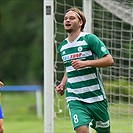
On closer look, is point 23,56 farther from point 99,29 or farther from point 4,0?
point 99,29

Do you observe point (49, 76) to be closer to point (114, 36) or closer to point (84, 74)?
point (84, 74)

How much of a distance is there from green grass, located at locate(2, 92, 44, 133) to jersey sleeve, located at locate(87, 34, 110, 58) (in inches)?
281

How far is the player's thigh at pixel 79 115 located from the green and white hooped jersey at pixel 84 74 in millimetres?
73

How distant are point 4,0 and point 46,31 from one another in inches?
1645

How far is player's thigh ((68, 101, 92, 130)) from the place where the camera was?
8.07 meters

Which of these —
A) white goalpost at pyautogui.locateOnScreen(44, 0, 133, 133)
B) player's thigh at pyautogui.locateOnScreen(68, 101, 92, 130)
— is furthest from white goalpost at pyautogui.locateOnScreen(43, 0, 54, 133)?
player's thigh at pyautogui.locateOnScreen(68, 101, 92, 130)

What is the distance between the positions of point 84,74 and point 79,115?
49cm

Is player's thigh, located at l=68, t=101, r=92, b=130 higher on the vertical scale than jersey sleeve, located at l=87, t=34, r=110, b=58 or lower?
lower

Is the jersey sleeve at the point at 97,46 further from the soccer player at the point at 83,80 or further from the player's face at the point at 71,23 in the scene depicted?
the player's face at the point at 71,23

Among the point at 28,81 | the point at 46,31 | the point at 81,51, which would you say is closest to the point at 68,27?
the point at 81,51

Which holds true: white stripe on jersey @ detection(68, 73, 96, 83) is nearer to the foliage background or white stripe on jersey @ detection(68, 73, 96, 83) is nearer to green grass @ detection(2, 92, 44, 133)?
green grass @ detection(2, 92, 44, 133)

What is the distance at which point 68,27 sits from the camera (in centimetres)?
832

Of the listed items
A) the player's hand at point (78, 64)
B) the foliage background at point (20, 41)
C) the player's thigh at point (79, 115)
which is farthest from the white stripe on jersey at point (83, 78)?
the foliage background at point (20, 41)

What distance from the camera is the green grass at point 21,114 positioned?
643 inches
